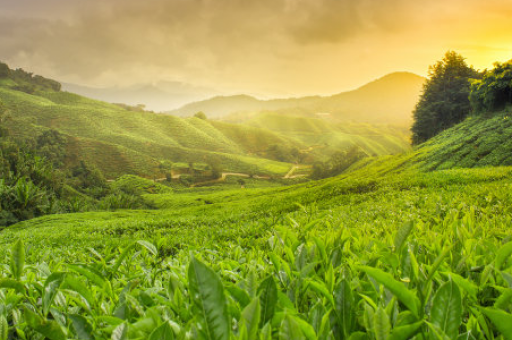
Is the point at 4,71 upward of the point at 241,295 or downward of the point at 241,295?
upward

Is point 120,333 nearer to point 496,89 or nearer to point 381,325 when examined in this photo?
point 381,325

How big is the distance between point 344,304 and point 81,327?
2.21 ft

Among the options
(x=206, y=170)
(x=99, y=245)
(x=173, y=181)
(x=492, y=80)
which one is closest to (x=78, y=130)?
(x=173, y=181)

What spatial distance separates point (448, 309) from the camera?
60 cm

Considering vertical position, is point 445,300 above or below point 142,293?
above

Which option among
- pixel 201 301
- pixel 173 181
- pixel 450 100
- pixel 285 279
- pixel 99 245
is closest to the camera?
pixel 201 301

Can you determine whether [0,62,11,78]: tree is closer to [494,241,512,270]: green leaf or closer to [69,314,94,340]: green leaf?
[69,314,94,340]: green leaf

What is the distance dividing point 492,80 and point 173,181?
57386 mm

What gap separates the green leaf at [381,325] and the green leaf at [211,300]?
295 mm

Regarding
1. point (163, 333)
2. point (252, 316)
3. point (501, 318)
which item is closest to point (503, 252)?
point (501, 318)

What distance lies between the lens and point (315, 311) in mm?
755

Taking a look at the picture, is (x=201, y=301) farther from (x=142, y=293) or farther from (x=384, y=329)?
(x=142, y=293)

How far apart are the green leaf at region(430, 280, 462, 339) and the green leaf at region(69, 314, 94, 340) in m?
0.83

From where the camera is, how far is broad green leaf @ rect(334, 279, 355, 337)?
726mm
